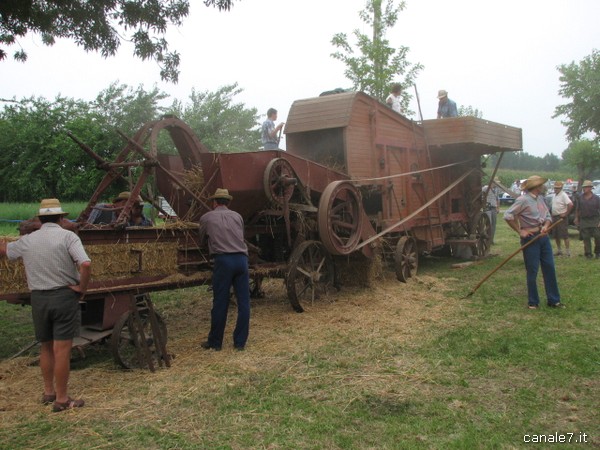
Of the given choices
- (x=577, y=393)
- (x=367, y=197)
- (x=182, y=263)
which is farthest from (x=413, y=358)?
(x=367, y=197)

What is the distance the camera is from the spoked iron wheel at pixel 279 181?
7109 mm

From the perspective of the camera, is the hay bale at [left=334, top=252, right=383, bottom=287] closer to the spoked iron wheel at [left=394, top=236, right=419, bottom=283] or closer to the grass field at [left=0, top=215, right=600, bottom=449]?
the spoked iron wheel at [left=394, top=236, right=419, bottom=283]

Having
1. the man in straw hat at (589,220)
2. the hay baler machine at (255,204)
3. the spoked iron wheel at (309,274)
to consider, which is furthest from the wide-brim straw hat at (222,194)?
the man in straw hat at (589,220)

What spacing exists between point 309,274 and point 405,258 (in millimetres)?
3009

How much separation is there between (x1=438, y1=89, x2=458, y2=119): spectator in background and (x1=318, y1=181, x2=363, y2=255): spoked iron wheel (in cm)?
500

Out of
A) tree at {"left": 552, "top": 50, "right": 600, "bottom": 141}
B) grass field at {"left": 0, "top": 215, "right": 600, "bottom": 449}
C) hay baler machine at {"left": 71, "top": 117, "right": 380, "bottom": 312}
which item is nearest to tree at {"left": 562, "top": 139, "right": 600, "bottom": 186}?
tree at {"left": 552, "top": 50, "right": 600, "bottom": 141}

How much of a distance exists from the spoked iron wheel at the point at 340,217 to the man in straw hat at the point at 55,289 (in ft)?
13.0

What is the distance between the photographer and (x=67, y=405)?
4.46m

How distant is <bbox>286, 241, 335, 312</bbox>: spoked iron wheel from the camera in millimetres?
7684

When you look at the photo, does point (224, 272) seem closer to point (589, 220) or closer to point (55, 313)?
point (55, 313)

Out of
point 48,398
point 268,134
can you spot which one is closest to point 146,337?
point 48,398

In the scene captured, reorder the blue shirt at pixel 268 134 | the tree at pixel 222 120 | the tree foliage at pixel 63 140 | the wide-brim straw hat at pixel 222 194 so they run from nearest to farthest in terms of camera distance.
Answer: the wide-brim straw hat at pixel 222 194 < the blue shirt at pixel 268 134 < the tree foliage at pixel 63 140 < the tree at pixel 222 120

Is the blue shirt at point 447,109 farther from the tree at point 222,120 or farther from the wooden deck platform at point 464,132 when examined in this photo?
the tree at point 222,120

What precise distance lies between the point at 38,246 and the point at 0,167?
75.3 feet
